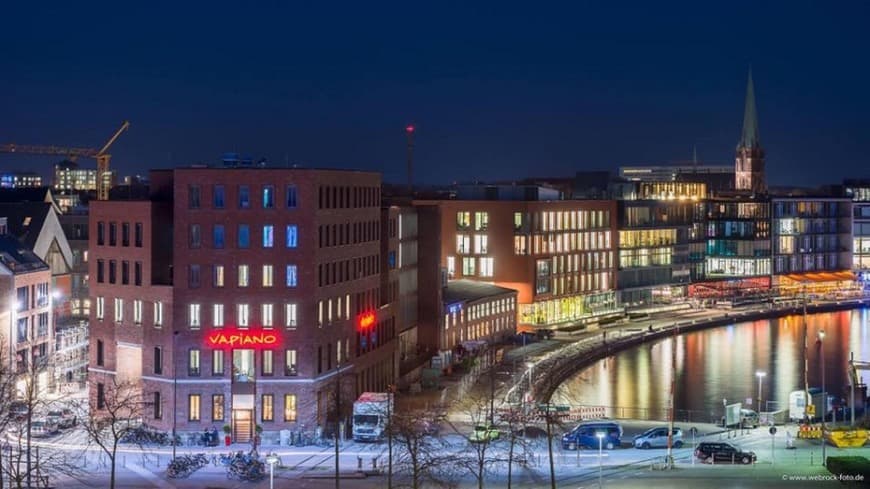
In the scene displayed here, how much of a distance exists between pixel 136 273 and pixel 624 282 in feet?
207

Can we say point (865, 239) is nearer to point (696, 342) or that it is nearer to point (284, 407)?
point (696, 342)

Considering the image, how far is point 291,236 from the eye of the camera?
1994 inches

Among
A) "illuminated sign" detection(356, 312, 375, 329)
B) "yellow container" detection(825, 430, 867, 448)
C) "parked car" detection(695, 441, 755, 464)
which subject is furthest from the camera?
"illuminated sign" detection(356, 312, 375, 329)

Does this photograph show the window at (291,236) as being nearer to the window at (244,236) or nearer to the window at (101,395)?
the window at (244,236)

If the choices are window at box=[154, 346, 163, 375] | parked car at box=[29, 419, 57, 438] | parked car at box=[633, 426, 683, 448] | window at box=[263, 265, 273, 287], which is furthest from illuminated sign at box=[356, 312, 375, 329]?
parked car at box=[633, 426, 683, 448]

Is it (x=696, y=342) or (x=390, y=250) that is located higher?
(x=390, y=250)

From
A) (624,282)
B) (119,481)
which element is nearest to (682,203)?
(624,282)

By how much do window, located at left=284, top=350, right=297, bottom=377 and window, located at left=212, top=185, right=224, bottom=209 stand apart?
628 cm

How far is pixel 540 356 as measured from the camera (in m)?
76.7

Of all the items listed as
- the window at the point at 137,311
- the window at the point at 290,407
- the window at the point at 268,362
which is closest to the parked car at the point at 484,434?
the window at the point at 290,407

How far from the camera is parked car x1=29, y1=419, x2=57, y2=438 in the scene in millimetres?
47787

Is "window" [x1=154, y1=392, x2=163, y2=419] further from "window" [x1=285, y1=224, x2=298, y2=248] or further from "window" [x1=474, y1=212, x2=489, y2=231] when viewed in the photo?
"window" [x1=474, y1=212, x2=489, y2=231]

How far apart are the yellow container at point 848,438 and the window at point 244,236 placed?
76.2 ft

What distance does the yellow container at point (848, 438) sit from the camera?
46750 mm
